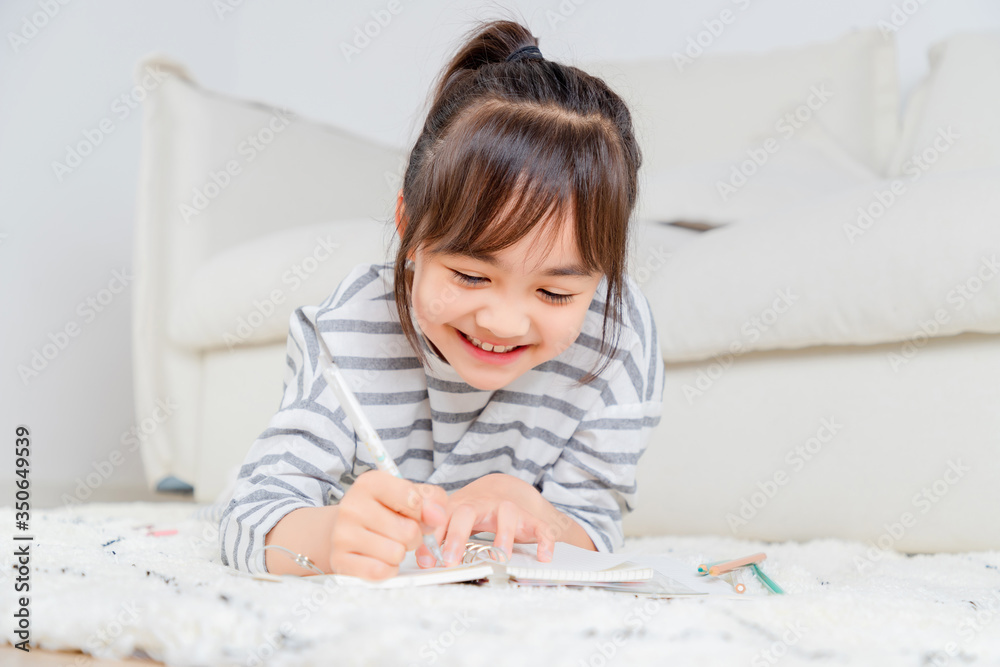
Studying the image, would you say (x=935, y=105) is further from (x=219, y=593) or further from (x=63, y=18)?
(x=63, y=18)

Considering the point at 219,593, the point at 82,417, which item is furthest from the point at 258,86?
the point at 219,593

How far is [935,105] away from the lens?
4.50 feet

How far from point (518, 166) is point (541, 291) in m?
0.10

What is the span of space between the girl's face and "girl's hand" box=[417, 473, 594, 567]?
98 mm

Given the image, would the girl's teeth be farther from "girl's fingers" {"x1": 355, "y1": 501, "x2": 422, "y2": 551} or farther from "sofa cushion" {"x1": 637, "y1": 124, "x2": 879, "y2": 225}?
"sofa cushion" {"x1": 637, "y1": 124, "x2": 879, "y2": 225}

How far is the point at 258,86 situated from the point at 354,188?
861 millimetres

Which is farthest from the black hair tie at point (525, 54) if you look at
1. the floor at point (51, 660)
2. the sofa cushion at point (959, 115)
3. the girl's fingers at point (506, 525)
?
the sofa cushion at point (959, 115)

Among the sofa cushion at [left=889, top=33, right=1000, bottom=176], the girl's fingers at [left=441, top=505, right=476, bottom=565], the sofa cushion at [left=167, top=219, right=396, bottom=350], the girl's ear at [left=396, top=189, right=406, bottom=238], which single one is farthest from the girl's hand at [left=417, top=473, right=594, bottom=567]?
the sofa cushion at [left=889, top=33, right=1000, bottom=176]

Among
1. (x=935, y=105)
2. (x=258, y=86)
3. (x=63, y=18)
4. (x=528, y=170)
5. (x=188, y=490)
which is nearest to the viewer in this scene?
(x=528, y=170)

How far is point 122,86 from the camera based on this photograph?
1637 millimetres

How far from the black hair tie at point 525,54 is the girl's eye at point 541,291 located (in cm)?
26

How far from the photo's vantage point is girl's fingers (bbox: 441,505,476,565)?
0.51 metres

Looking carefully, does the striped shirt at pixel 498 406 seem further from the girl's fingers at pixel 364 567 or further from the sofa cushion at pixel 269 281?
the sofa cushion at pixel 269 281

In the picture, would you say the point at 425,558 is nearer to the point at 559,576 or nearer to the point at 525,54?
the point at 559,576
